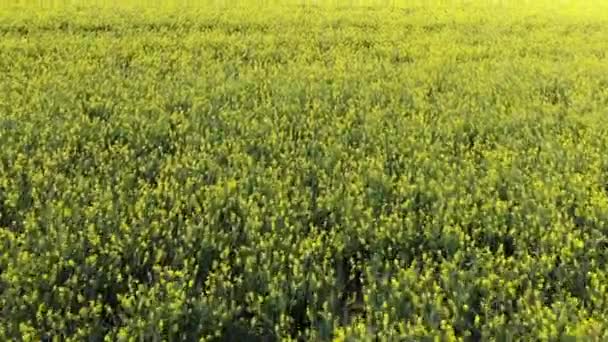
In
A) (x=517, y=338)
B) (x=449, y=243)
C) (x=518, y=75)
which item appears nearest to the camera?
(x=517, y=338)

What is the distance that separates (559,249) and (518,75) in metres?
6.84

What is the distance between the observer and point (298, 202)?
4.84 m

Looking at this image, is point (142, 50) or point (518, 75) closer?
point (518, 75)

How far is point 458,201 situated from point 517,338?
176cm

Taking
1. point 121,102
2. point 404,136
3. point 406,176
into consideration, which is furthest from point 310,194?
point 121,102

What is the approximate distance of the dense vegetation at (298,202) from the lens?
11.0 feet

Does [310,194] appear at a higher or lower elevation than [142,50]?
lower

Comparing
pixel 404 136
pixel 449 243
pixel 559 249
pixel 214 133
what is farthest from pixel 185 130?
pixel 559 249

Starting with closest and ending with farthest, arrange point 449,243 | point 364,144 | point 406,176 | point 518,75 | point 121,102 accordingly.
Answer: point 449,243 < point 406,176 < point 364,144 < point 121,102 < point 518,75

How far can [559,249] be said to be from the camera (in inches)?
161

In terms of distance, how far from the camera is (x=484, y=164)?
18.8 ft

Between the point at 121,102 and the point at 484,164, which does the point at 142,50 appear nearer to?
the point at 121,102

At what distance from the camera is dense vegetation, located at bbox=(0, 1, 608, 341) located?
3348 mm

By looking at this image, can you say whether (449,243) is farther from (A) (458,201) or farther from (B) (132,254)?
(B) (132,254)
